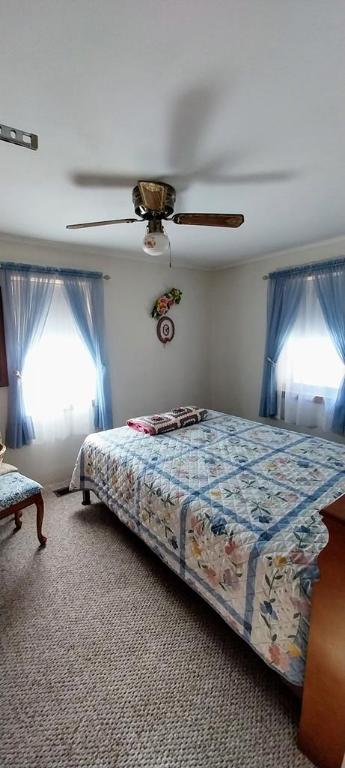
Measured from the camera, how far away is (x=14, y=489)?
203cm

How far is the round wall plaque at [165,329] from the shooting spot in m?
3.69

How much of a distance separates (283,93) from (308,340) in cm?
227

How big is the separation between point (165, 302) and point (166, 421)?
1.60 meters

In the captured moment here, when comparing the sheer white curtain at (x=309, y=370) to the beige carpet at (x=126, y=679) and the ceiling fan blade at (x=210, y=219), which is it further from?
the beige carpet at (x=126, y=679)

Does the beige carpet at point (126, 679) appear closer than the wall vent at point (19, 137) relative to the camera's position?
Yes

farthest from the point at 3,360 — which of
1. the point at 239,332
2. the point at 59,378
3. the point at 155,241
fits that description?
the point at 239,332

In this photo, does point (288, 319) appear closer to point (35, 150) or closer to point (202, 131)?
point (202, 131)

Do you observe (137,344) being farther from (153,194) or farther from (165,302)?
(153,194)

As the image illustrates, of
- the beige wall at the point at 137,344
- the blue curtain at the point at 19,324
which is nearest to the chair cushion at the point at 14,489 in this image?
the blue curtain at the point at 19,324

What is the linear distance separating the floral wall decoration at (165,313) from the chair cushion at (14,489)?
221cm

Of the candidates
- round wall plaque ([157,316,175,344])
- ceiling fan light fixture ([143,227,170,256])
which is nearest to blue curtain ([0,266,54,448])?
round wall plaque ([157,316,175,344])

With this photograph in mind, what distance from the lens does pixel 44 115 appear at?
1.20 m

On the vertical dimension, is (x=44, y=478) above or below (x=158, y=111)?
below

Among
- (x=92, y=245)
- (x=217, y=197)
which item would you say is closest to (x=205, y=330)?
(x=92, y=245)
